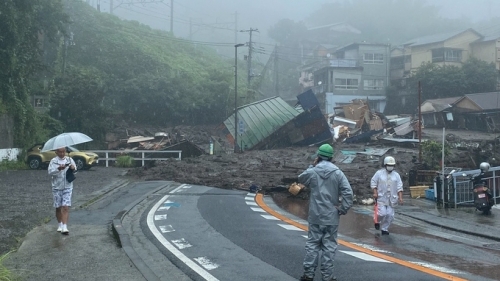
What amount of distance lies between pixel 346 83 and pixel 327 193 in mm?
59977

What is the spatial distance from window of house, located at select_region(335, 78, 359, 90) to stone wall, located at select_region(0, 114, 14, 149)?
42105 millimetres

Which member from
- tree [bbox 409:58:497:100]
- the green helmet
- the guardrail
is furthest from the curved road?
tree [bbox 409:58:497:100]

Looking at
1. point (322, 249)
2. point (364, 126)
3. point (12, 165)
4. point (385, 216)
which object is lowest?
point (12, 165)

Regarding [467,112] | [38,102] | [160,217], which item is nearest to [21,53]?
[38,102]

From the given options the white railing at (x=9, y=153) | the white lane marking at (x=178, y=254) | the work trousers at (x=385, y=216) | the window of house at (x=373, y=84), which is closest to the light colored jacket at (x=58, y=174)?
the white lane marking at (x=178, y=254)

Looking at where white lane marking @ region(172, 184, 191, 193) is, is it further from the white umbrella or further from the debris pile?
the debris pile

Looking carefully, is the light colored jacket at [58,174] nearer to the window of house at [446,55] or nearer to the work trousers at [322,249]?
the work trousers at [322,249]

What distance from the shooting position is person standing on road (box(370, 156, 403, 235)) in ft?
36.2

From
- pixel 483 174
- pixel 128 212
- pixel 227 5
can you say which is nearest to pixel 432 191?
pixel 483 174

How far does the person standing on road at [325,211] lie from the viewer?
261 inches

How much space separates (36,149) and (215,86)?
3001 centimetres

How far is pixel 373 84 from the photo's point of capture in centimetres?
6669

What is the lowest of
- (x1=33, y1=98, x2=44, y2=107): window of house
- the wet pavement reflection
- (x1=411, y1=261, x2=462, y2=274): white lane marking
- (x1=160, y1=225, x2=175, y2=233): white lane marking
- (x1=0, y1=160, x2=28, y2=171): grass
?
the wet pavement reflection

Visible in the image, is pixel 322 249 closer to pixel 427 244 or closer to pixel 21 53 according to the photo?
pixel 427 244
